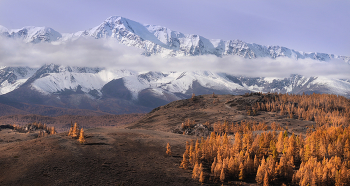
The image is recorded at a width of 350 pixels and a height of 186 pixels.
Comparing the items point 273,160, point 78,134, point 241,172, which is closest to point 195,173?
point 241,172

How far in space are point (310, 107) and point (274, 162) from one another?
114137mm

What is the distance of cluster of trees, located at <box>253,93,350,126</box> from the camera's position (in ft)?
445

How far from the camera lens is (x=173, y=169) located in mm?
55594

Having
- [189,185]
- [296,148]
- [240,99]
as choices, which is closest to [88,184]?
[189,185]

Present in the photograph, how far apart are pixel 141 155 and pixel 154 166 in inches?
265

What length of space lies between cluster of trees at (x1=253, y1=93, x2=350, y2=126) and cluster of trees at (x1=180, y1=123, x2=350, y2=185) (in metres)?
70.1

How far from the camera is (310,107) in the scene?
15375 centimetres

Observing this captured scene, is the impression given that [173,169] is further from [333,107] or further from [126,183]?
[333,107]

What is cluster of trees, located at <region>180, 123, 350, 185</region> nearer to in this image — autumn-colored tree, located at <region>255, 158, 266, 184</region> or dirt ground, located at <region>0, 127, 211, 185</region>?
A: autumn-colored tree, located at <region>255, 158, 266, 184</region>

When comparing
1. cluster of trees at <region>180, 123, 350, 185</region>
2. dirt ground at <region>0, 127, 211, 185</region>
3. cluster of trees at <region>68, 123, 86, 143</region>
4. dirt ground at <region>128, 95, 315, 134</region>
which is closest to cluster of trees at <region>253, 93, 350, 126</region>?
dirt ground at <region>128, 95, 315, 134</region>

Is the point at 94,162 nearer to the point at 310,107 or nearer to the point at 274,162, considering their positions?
the point at 274,162

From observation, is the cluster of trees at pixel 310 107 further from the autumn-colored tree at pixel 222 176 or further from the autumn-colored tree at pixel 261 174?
the autumn-colored tree at pixel 222 176

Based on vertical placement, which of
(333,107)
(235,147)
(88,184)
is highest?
(333,107)

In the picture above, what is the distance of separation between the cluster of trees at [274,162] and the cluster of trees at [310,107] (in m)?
70.1
